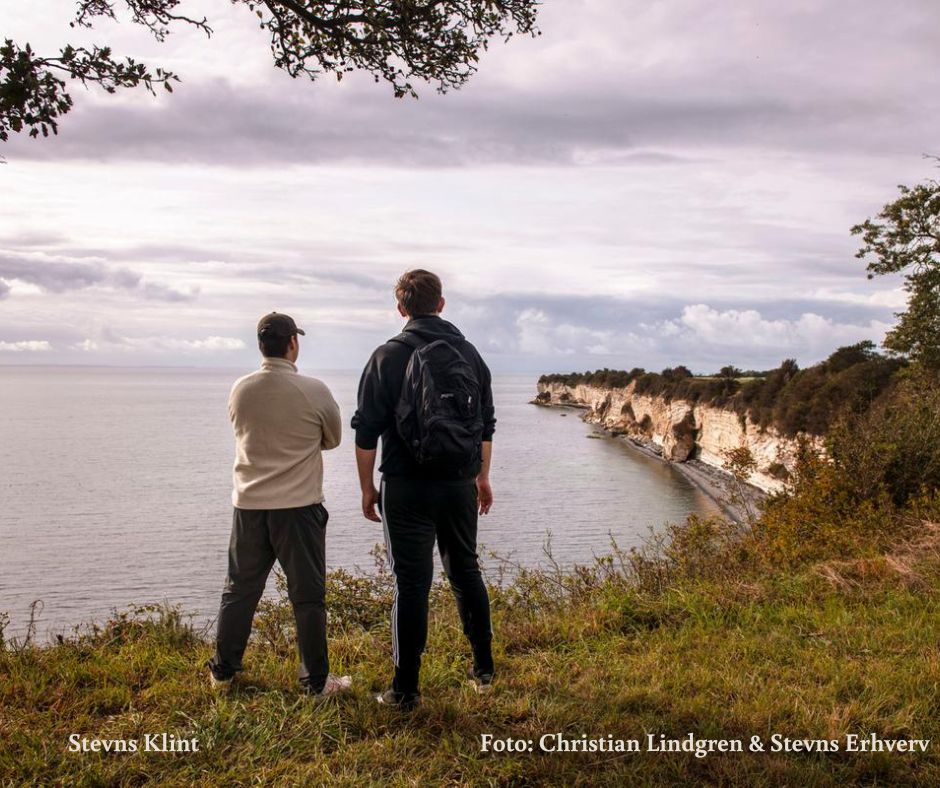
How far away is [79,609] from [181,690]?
18996 millimetres

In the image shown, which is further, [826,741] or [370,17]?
[370,17]

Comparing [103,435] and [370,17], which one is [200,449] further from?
[370,17]

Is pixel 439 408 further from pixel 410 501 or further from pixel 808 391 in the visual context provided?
pixel 808 391

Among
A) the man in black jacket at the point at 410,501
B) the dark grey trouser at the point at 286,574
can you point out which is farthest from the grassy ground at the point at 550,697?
the man in black jacket at the point at 410,501

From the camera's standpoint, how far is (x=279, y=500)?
3.98 metres

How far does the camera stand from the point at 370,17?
15.4 feet

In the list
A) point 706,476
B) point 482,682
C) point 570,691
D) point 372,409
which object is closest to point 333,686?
point 482,682

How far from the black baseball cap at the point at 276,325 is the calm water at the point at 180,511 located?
7.95 metres

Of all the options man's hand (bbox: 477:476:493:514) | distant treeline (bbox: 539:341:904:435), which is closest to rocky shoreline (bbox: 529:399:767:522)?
distant treeline (bbox: 539:341:904:435)

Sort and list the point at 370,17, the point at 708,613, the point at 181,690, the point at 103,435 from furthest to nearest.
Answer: the point at 103,435 → the point at 708,613 → the point at 370,17 → the point at 181,690

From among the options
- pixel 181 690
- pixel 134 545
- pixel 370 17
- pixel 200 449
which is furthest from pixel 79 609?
pixel 200 449

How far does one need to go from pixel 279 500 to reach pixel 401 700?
125 centimetres

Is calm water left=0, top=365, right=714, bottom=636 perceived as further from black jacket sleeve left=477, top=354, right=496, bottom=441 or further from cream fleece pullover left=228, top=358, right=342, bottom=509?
cream fleece pullover left=228, top=358, right=342, bottom=509

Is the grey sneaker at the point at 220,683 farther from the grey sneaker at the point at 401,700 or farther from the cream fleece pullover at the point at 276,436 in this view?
the cream fleece pullover at the point at 276,436
